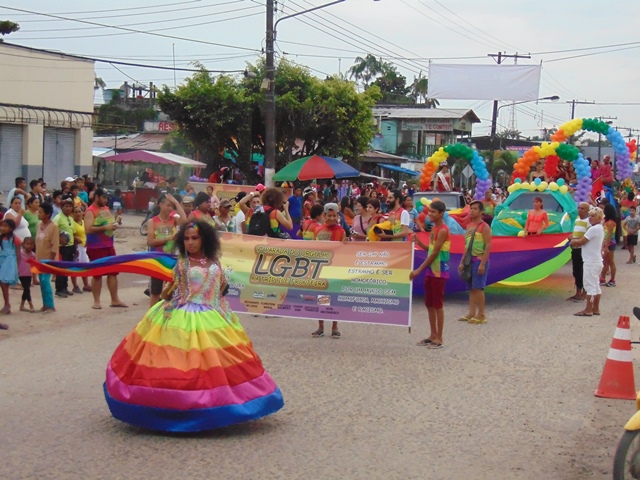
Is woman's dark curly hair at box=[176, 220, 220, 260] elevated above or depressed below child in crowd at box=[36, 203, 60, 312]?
Result: above

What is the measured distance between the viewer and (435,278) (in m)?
11.1

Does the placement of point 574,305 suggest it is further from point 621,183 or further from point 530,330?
point 621,183

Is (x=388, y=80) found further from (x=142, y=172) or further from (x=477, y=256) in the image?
(x=477, y=256)

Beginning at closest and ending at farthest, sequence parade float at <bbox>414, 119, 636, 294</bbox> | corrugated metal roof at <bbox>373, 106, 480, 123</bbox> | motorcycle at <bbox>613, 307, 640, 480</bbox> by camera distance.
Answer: motorcycle at <bbox>613, 307, 640, 480</bbox> → parade float at <bbox>414, 119, 636, 294</bbox> → corrugated metal roof at <bbox>373, 106, 480, 123</bbox>

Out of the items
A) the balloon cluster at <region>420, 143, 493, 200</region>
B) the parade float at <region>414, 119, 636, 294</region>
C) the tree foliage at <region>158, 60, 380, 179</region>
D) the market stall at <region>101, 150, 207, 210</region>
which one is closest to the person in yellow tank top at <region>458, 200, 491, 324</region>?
the parade float at <region>414, 119, 636, 294</region>

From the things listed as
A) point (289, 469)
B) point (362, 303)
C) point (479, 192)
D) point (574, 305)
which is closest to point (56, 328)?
point (362, 303)

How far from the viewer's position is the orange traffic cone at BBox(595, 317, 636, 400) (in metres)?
8.66

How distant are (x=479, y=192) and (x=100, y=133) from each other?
1537 inches

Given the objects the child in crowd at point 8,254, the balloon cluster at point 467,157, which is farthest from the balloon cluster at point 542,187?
the child in crowd at point 8,254

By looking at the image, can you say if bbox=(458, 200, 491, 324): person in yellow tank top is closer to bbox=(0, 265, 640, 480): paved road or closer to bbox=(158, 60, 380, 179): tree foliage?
bbox=(0, 265, 640, 480): paved road

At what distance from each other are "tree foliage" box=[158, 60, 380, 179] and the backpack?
1797 centimetres

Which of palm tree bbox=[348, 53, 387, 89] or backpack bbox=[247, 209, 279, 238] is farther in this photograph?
palm tree bbox=[348, 53, 387, 89]

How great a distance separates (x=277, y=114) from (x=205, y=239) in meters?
24.6

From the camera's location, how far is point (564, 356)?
10.7 meters
